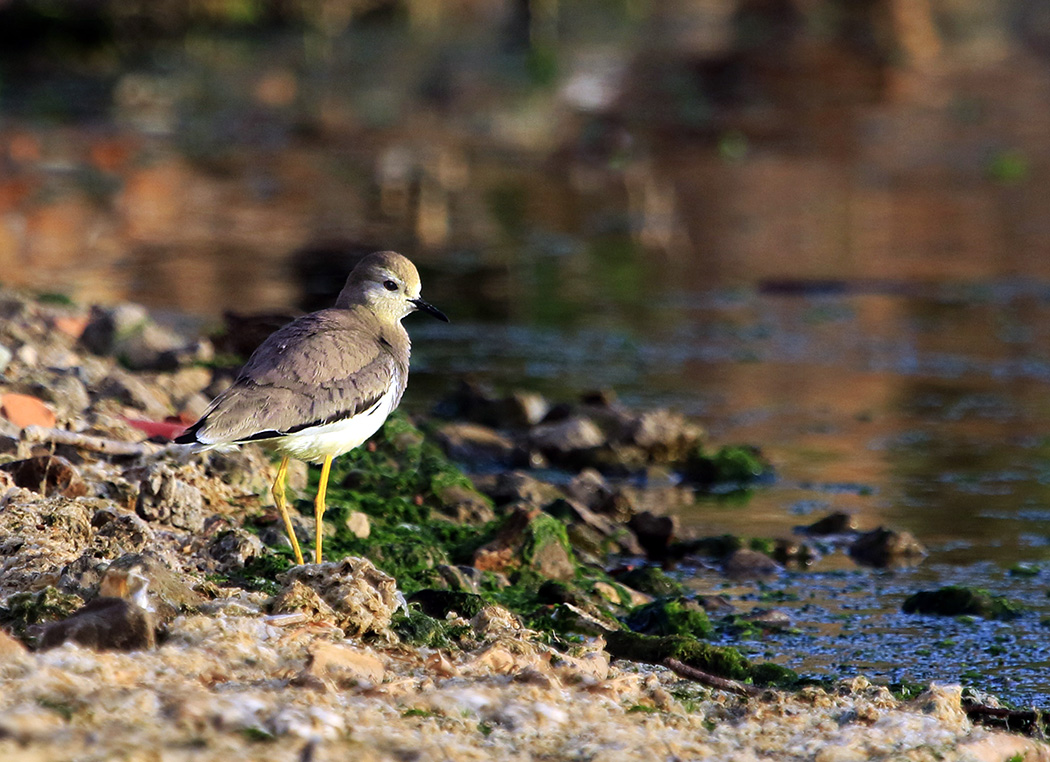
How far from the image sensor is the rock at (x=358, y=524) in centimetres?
641

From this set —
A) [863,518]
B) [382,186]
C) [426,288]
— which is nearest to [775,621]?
[863,518]

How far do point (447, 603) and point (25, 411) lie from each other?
211 cm

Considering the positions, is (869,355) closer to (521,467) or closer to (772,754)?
(521,467)

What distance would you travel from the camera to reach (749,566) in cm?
689

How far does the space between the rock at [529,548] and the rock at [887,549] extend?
146cm

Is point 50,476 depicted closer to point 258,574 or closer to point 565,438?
point 258,574

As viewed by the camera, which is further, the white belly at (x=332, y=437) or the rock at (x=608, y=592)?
the rock at (x=608, y=592)

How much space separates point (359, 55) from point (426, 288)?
60.1 ft

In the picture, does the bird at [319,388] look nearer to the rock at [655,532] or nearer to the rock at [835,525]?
the rock at [655,532]

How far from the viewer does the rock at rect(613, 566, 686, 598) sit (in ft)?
21.5

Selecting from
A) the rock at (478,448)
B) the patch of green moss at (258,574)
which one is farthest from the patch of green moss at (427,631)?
the rock at (478,448)

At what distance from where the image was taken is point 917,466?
8508 millimetres

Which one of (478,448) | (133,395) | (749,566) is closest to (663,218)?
(478,448)

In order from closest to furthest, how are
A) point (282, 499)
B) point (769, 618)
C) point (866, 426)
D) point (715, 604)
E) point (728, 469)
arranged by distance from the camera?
point (282, 499) → point (769, 618) → point (715, 604) → point (728, 469) → point (866, 426)
